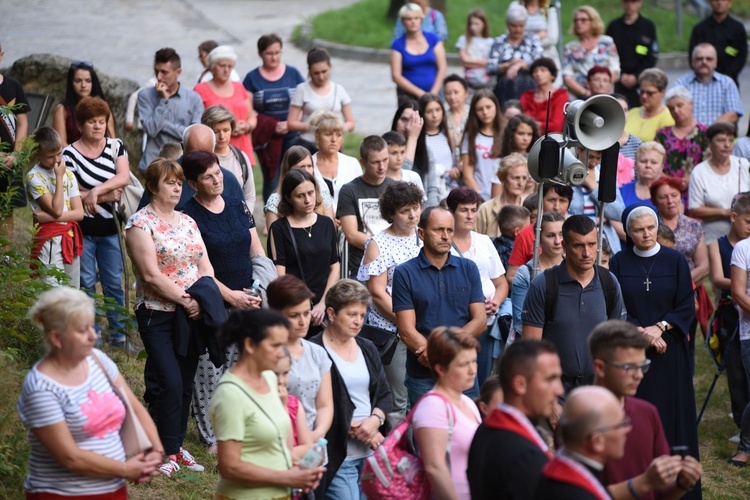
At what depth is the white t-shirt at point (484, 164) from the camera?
424 inches

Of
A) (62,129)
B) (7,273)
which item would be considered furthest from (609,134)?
(62,129)

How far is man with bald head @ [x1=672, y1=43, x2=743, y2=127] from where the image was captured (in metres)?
12.1

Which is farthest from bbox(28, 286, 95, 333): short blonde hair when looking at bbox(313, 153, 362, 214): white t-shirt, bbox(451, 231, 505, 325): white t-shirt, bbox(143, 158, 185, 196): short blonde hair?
bbox(313, 153, 362, 214): white t-shirt

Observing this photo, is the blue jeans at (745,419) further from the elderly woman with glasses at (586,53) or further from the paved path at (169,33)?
the paved path at (169,33)

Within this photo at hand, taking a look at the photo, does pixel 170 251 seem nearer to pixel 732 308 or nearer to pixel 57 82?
pixel 732 308

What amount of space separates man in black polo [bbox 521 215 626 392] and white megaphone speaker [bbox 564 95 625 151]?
0.75 metres

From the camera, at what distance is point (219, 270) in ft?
24.4

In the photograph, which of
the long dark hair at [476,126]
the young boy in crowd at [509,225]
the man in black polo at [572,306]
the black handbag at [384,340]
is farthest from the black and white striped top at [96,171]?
the man in black polo at [572,306]

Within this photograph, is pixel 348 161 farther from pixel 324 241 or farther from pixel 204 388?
pixel 204 388

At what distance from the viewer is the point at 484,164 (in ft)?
35.4

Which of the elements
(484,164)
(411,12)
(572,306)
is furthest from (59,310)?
(411,12)

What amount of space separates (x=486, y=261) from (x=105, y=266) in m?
3.36

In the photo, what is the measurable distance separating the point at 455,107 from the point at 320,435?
635 centimetres

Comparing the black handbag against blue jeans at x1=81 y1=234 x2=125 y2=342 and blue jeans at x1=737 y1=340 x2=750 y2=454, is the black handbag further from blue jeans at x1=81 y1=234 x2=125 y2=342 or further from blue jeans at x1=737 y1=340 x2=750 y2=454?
blue jeans at x1=737 y1=340 x2=750 y2=454
